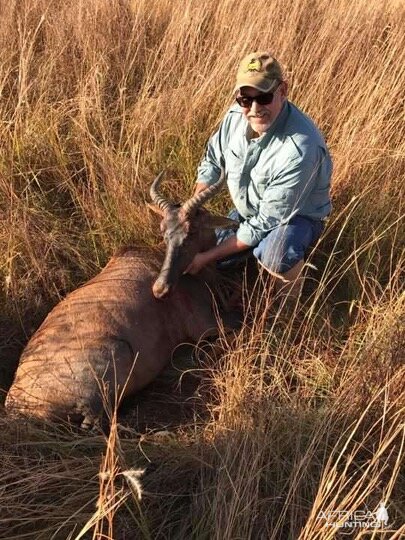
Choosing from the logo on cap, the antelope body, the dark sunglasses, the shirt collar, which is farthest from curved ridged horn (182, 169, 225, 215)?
the logo on cap

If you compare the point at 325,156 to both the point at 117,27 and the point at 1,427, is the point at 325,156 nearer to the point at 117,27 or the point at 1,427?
the point at 1,427

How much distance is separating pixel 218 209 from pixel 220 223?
0.60 m

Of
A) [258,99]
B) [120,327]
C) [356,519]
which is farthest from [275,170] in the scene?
[356,519]

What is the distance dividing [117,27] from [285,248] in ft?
11.0

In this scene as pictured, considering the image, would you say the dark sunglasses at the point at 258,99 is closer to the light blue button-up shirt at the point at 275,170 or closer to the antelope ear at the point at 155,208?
the light blue button-up shirt at the point at 275,170

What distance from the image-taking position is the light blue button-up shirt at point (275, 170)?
4000 millimetres

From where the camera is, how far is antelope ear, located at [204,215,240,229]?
14.6ft

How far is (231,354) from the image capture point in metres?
3.57

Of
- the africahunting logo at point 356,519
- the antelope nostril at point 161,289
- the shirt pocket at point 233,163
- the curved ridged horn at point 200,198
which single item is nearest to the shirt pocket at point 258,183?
the shirt pocket at point 233,163

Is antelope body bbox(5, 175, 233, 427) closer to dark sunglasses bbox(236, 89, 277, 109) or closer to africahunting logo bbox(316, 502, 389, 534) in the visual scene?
dark sunglasses bbox(236, 89, 277, 109)

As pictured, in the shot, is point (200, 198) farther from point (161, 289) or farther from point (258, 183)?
point (161, 289)

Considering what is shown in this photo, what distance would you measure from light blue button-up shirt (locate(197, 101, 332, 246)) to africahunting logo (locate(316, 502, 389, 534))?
2030 millimetres

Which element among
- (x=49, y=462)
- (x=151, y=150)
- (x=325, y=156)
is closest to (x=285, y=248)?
(x=325, y=156)

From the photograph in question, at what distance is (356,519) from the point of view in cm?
260
